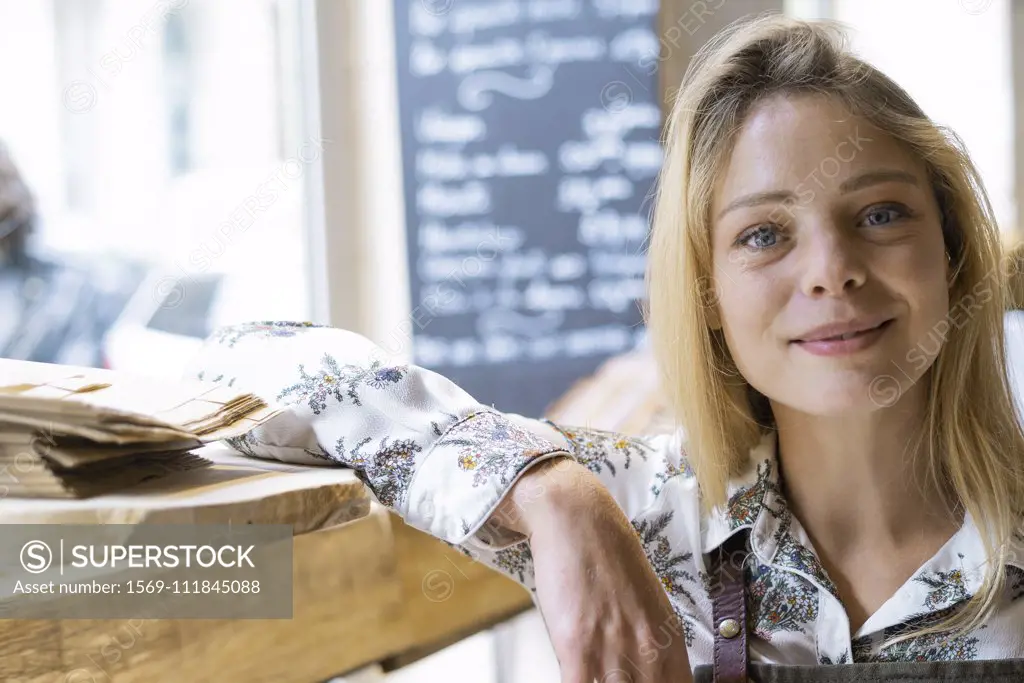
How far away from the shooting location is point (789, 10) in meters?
3.50

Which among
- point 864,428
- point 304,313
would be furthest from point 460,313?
point 864,428

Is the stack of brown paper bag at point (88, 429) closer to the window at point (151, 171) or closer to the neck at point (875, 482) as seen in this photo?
the neck at point (875, 482)

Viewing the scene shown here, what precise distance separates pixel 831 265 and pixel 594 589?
464 mm

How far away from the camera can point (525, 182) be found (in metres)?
3.01

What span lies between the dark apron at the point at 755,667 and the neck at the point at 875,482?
0.12 meters

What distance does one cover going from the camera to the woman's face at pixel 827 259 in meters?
1.06

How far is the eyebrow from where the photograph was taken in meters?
1.09

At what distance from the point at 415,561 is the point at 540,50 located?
7.33ft

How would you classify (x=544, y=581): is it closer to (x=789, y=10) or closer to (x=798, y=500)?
(x=798, y=500)

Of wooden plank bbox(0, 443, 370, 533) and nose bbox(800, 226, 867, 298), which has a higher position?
nose bbox(800, 226, 867, 298)

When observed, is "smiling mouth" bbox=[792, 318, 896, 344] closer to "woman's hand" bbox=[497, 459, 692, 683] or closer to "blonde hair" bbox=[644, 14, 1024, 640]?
"blonde hair" bbox=[644, 14, 1024, 640]

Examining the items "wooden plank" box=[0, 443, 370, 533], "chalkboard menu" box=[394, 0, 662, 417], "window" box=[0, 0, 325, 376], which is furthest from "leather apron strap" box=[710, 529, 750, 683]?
"chalkboard menu" box=[394, 0, 662, 417]

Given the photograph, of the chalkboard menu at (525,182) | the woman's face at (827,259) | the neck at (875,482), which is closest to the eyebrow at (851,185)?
the woman's face at (827,259)

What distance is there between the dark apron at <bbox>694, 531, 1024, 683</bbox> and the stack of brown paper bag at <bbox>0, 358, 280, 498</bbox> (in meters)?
0.62
